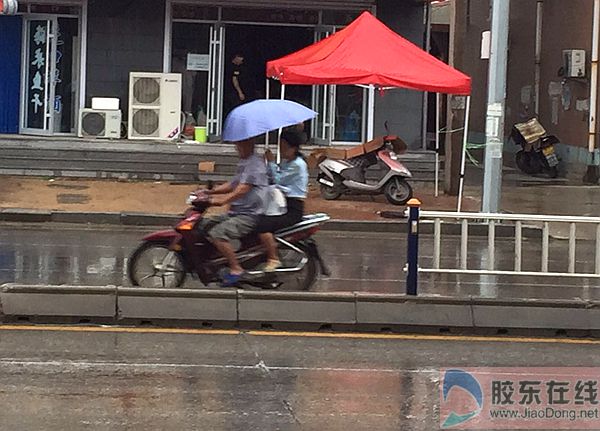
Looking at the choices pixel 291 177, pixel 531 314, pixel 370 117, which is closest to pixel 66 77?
pixel 370 117

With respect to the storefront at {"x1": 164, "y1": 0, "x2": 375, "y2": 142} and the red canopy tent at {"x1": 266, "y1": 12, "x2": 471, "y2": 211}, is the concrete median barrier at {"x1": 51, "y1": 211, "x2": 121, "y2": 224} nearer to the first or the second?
the red canopy tent at {"x1": 266, "y1": 12, "x2": 471, "y2": 211}

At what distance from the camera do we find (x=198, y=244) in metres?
9.91

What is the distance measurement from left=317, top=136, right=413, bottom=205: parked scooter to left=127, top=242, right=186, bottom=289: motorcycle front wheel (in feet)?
29.7

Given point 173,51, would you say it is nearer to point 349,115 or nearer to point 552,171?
point 349,115

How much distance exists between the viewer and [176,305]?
942cm

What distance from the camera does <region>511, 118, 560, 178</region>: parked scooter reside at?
997 inches

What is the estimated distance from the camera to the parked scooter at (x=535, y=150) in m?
25.3

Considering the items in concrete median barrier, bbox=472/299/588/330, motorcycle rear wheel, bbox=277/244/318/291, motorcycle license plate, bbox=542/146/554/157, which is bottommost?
concrete median barrier, bbox=472/299/588/330

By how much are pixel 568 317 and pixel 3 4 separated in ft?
41.2

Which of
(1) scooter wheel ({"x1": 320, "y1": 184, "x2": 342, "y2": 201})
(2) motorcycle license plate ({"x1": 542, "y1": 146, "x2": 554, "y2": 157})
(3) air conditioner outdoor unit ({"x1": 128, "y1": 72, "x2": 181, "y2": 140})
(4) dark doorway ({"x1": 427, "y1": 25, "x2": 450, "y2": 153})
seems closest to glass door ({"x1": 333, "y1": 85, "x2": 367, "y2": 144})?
(3) air conditioner outdoor unit ({"x1": 128, "y1": 72, "x2": 181, "y2": 140})

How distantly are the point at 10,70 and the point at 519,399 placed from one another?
19929 millimetres

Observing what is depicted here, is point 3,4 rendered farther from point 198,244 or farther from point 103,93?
point 198,244

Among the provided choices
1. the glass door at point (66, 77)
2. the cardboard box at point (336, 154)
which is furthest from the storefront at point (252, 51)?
the cardboard box at point (336, 154)

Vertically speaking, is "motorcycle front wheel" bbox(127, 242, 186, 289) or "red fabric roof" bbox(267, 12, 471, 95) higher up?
"red fabric roof" bbox(267, 12, 471, 95)
